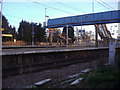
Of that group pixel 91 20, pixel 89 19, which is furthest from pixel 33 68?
pixel 89 19

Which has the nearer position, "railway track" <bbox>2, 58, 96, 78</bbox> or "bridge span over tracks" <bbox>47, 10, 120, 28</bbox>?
"railway track" <bbox>2, 58, 96, 78</bbox>

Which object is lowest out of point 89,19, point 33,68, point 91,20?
point 33,68

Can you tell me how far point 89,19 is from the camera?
41844mm

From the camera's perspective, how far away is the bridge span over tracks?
37.9 m

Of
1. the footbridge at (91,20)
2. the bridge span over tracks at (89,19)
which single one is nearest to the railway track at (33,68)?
the footbridge at (91,20)

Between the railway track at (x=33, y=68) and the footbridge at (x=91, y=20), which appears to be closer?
the railway track at (x=33, y=68)

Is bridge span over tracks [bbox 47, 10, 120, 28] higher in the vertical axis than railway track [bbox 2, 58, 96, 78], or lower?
higher

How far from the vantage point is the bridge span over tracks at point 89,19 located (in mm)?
37906

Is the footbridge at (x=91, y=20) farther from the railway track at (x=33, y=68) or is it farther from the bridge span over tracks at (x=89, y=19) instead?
the railway track at (x=33, y=68)

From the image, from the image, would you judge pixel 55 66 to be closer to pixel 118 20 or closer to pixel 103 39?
pixel 118 20

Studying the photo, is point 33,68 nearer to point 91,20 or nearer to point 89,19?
point 91,20

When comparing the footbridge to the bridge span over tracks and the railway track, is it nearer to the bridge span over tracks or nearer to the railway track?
the bridge span over tracks

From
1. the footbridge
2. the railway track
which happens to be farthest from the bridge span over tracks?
the railway track

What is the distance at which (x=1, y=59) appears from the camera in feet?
41.1
